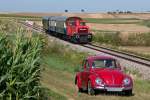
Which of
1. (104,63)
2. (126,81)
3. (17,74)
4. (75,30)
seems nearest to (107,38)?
(75,30)

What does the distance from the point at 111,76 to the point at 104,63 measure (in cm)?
126

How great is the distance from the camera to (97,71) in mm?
18641

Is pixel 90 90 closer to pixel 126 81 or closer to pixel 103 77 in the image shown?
pixel 103 77

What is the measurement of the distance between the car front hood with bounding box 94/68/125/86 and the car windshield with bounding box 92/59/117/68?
64cm

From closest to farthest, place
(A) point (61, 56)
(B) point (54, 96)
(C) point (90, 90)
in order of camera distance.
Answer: (B) point (54, 96)
(C) point (90, 90)
(A) point (61, 56)

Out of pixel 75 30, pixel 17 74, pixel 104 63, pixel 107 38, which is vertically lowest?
pixel 107 38

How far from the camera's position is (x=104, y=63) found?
19281mm

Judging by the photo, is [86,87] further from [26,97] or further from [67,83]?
[26,97]

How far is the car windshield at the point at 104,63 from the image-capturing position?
756 inches

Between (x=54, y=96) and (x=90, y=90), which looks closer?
(x=54, y=96)

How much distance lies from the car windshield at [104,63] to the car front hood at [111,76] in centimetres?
64

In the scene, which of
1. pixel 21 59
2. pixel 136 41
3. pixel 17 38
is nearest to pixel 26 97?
pixel 21 59

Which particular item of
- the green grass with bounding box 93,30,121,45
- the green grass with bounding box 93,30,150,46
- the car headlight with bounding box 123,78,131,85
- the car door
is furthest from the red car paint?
the car headlight with bounding box 123,78,131,85

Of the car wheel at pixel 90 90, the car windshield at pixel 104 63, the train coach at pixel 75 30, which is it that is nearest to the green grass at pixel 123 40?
the train coach at pixel 75 30
